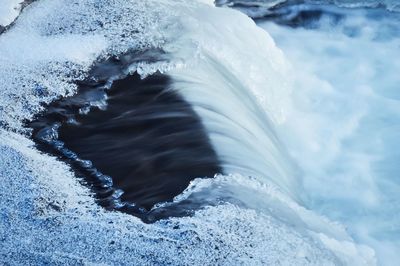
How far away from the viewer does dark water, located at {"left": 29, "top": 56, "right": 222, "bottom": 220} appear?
10.3 feet

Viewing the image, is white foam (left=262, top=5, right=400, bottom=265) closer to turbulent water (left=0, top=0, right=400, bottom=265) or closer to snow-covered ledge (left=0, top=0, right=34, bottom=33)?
turbulent water (left=0, top=0, right=400, bottom=265)

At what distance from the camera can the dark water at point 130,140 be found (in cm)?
314

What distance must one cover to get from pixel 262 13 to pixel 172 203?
4.28 metres

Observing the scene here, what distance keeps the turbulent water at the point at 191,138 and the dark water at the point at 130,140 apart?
1 centimetres

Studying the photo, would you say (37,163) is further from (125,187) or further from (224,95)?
(224,95)

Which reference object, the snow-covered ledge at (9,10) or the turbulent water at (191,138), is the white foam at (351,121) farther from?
the snow-covered ledge at (9,10)

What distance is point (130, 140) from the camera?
12.0 ft

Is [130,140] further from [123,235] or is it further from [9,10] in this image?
[9,10]

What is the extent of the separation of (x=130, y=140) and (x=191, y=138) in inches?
15.5

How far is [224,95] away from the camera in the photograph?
14.0 feet

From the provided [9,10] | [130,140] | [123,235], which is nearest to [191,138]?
[130,140]

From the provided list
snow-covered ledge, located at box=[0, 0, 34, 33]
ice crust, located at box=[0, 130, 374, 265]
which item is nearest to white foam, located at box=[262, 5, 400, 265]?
ice crust, located at box=[0, 130, 374, 265]

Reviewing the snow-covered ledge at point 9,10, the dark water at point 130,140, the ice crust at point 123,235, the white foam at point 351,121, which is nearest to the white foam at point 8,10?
the snow-covered ledge at point 9,10

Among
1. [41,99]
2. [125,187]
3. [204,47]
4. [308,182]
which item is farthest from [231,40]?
[125,187]
